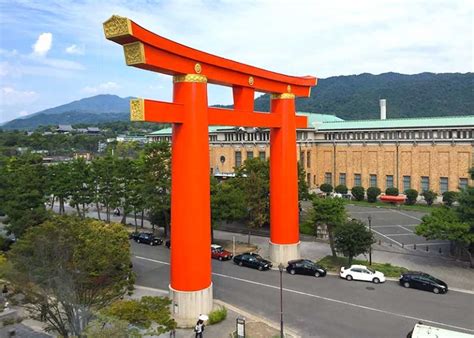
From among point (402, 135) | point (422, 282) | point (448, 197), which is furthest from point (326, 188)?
point (422, 282)

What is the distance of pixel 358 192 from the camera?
6069 cm

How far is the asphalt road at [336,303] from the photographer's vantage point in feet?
67.9

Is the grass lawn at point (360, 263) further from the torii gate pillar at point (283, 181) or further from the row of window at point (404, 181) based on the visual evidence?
the row of window at point (404, 181)

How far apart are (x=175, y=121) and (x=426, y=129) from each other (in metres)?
45.7

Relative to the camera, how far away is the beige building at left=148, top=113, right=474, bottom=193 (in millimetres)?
54812

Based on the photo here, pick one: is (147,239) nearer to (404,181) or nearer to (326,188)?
(326,188)

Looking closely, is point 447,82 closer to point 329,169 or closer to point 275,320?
point 329,169

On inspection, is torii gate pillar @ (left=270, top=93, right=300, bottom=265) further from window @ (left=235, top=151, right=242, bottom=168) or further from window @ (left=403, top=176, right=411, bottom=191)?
window @ (left=235, top=151, right=242, bottom=168)

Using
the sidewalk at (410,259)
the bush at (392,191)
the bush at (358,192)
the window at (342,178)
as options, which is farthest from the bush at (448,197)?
the sidewalk at (410,259)

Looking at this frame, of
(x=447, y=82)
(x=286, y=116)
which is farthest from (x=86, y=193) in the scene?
(x=447, y=82)

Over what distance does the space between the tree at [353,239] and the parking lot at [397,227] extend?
366 inches

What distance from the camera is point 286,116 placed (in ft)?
98.4

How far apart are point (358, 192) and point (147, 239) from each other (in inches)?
1335

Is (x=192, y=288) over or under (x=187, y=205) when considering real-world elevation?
under
